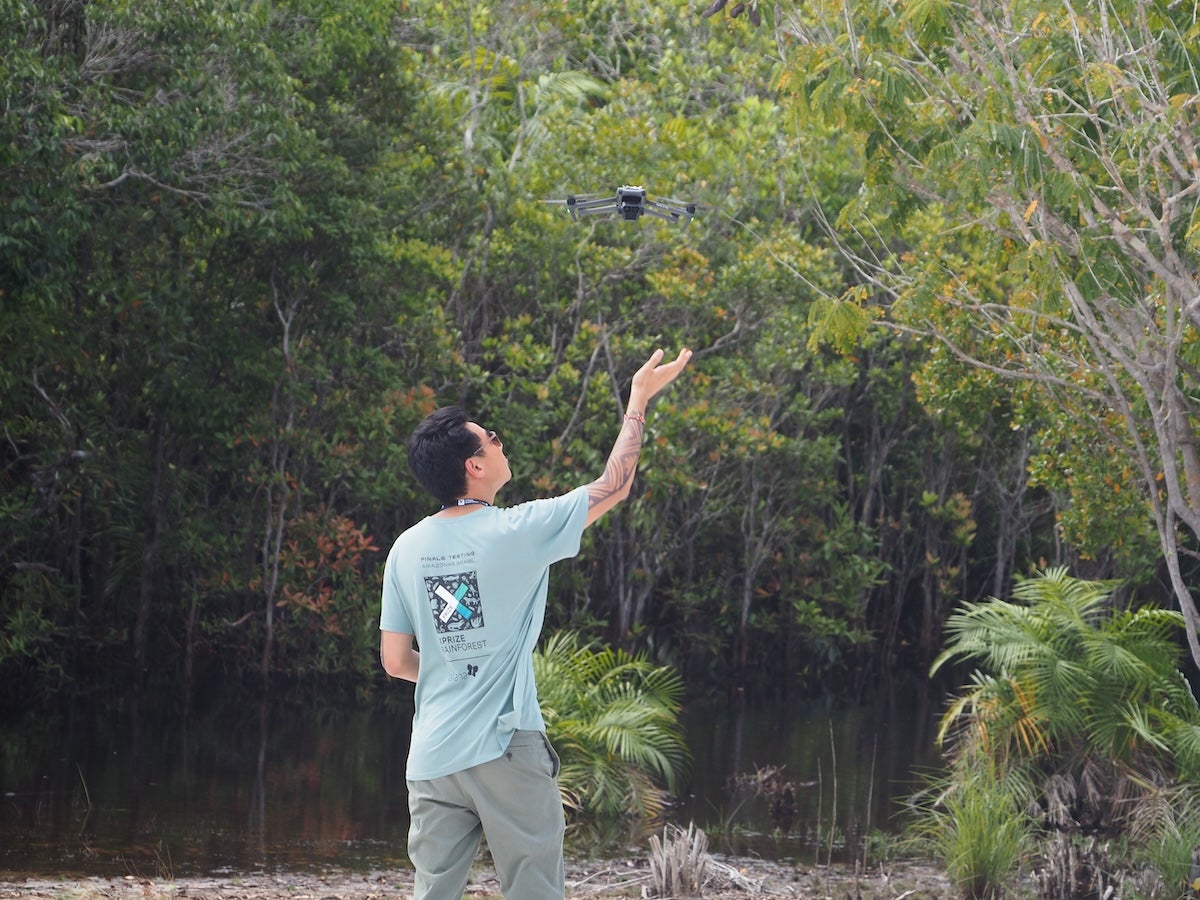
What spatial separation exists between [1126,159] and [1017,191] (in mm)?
959

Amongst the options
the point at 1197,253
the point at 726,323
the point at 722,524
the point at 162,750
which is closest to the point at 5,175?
the point at 162,750

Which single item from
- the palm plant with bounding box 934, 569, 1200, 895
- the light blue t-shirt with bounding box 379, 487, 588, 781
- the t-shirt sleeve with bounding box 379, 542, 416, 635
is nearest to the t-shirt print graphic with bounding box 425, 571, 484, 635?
the light blue t-shirt with bounding box 379, 487, 588, 781

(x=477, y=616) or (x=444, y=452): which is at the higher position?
(x=444, y=452)

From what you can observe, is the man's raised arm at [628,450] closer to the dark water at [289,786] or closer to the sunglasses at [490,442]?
the sunglasses at [490,442]

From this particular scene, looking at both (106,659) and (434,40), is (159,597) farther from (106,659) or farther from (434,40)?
(434,40)

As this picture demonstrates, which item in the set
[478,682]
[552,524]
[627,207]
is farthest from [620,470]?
[627,207]

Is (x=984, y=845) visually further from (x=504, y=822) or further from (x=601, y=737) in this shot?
(x=504, y=822)

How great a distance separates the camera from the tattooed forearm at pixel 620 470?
403 cm

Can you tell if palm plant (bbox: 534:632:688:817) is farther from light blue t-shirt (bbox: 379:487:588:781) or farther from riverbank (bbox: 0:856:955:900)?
light blue t-shirt (bbox: 379:487:588:781)

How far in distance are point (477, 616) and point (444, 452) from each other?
442 mm

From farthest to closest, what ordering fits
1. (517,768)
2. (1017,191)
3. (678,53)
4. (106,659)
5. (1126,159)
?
(678,53) → (106,659) → (1126,159) → (1017,191) → (517,768)

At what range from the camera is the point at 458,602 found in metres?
3.86

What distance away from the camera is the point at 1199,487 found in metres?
7.40

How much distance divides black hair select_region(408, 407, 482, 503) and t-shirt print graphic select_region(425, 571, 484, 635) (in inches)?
9.9
